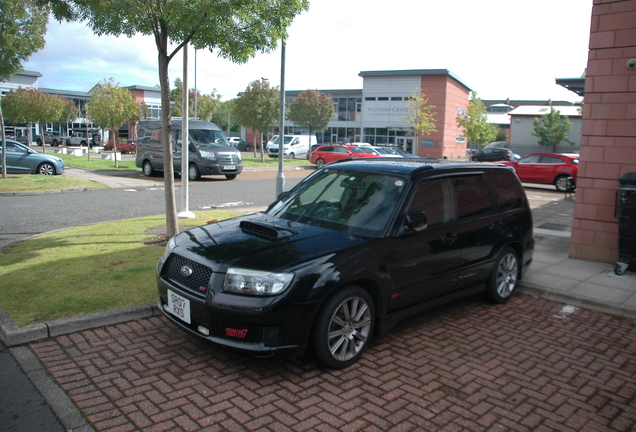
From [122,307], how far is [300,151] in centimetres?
4003

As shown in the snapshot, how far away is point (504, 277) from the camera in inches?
233

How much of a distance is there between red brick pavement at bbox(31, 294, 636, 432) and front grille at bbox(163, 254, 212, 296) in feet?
2.09

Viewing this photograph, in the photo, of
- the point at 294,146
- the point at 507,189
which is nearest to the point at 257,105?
the point at 294,146

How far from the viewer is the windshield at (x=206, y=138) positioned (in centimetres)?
2025

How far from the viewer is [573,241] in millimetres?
8094

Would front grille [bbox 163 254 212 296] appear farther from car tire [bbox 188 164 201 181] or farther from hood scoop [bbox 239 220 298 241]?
car tire [bbox 188 164 201 181]

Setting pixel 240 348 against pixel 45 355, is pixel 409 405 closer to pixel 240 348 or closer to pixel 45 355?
pixel 240 348

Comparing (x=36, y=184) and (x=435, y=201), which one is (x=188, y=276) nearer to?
(x=435, y=201)

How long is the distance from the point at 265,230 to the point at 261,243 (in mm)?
303

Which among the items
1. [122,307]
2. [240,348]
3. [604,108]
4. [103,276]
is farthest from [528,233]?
[103,276]

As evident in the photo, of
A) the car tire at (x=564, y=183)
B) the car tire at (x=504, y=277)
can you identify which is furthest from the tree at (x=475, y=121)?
the car tire at (x=504, y=277)

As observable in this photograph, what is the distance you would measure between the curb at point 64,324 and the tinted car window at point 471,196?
11.2 feet

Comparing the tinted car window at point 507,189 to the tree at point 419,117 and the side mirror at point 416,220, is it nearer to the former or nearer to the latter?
the side mirror at point 416,220

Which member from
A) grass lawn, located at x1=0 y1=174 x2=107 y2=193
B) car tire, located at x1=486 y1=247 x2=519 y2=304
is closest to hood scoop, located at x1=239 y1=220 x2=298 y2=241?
car tire, located at x1=486 y1=247 x2=519 y2=304
